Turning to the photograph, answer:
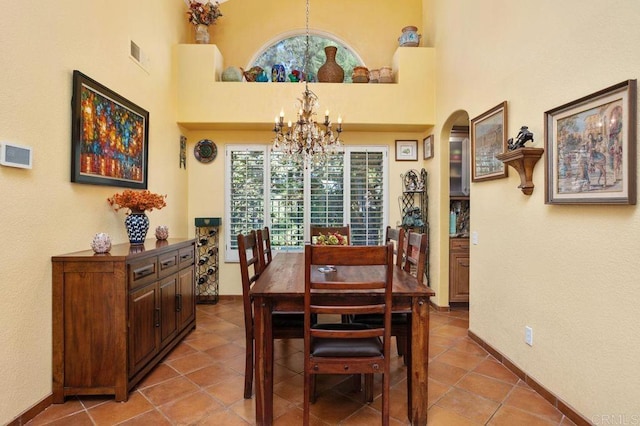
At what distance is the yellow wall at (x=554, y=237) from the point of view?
171 centimetres

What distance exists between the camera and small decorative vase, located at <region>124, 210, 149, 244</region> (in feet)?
9.14

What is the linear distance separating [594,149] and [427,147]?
2714 mm

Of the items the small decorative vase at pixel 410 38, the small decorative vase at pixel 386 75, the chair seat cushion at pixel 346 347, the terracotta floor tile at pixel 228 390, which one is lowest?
the terracotta floor tile at pixel 228 390

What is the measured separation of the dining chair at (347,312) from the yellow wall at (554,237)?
1243mm

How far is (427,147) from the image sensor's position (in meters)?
4.52

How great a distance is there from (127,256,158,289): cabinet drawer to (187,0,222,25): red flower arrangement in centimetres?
354

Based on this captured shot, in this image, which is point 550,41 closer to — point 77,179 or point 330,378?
point 330,378

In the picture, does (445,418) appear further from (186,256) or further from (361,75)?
(361,75)

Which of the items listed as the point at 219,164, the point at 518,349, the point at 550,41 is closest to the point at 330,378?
the point at 518,349

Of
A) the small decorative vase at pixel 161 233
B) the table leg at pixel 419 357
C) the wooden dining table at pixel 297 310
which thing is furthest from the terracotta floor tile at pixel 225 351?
the table leg at pixel 419 357

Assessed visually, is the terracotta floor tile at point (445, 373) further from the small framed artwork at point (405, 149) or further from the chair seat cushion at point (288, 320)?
the small framed artwork at point (405, 149)

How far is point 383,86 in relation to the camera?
13.9 ft

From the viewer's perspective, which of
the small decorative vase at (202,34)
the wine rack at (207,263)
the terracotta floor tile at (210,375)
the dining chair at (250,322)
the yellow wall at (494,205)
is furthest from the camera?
the wine rack at (207,263)

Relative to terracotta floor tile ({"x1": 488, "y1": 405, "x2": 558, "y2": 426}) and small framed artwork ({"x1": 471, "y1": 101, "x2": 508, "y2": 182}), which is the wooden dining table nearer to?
terracotta floor tile ({"x1": 488, "y1": 405, "x2": 558, "y2": 426})
